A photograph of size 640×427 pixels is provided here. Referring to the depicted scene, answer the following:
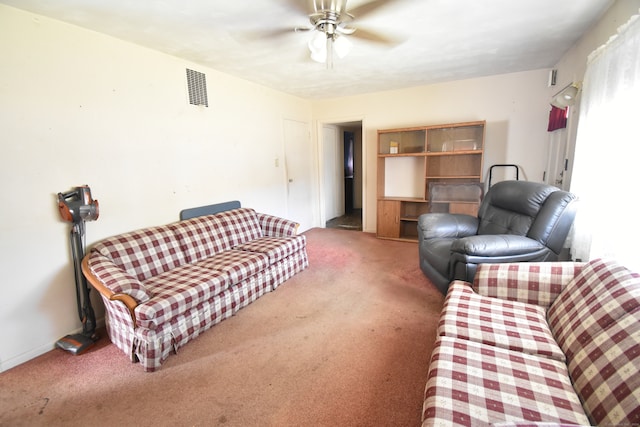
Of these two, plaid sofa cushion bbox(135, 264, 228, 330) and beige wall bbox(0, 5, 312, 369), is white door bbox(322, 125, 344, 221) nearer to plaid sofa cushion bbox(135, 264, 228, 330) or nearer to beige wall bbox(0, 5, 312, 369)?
beige wall bbox(0, 5, 312, 369)

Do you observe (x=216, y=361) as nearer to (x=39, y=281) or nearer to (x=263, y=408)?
(x=263, y=408)

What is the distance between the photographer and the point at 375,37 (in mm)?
2441

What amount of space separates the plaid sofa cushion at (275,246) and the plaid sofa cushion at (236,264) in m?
0.11

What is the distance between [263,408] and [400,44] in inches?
116

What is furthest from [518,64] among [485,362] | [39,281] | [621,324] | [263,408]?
[39,281]

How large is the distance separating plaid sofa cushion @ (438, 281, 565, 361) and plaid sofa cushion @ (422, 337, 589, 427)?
0.06m

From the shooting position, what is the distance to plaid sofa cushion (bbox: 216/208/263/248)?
10.1ft

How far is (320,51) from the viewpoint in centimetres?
212

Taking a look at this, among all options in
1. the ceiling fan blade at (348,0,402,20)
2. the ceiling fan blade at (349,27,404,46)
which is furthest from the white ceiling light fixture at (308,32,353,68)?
the ceiling fan blade at (349,27,404,46)

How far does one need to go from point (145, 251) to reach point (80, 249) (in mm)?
415

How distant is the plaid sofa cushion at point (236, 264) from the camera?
93.8 inches

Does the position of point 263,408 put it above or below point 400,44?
below

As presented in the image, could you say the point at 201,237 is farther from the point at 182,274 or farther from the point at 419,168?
the point at 419,168

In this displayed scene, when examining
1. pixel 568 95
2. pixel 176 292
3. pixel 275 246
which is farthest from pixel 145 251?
pixel 568 95
